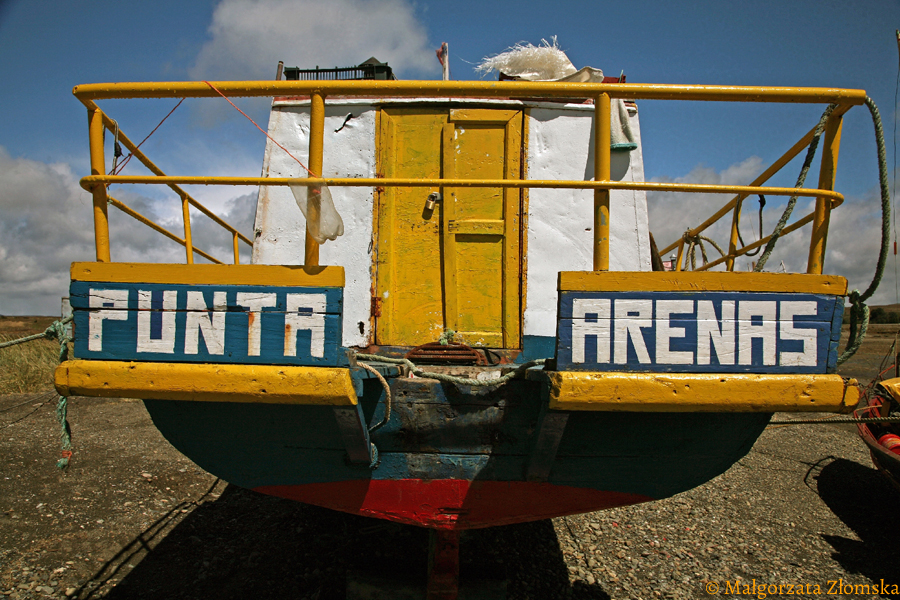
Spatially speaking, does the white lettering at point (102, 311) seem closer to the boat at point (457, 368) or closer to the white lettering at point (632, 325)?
the boat at point (457, 368)

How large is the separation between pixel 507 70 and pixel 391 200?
47.1 inches

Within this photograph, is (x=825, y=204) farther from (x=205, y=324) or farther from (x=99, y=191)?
(x=99, y=191)

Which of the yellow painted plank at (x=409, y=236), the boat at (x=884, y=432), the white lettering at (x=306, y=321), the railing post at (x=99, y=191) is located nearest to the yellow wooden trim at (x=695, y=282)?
the white lettering at (x=306, y=321)

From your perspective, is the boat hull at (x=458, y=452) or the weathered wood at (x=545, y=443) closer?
the weathered wood at (x=545, y=443)

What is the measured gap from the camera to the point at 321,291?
1562 mm

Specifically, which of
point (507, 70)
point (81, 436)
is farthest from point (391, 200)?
point (81, 436)

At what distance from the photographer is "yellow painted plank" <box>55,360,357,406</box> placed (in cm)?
151

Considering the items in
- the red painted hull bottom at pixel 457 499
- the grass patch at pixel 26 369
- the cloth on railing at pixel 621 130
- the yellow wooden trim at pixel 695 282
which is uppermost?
the cloth on railing at pixel 621 130

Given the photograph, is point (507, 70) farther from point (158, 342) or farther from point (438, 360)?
Result: point (158, 342)

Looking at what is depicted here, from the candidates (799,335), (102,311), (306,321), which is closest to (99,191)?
(102,311)

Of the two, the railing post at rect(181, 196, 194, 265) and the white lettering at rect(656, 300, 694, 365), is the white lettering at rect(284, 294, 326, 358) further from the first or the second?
the railing post at rect(181, 196, 194, 265)

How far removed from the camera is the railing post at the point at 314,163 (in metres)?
1.65

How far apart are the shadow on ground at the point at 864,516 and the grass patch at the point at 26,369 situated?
1139cm

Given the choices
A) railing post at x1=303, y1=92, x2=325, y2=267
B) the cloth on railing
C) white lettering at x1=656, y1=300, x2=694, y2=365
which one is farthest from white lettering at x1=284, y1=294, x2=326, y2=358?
the cloth on railing
